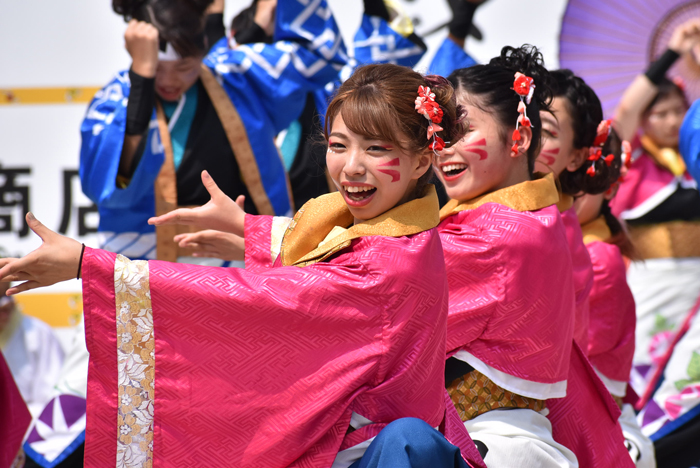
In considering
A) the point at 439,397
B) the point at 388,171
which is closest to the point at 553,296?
the point at 439,397

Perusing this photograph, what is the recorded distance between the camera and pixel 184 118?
10.6 ft

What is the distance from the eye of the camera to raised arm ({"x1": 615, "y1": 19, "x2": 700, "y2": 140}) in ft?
13.3

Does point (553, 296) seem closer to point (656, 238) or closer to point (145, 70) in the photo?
point (145, 70)

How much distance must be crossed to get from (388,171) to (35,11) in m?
3.28

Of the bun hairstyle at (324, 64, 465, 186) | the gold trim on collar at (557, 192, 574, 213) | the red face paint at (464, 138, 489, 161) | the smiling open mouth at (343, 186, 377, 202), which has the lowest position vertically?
the gold trim on collar at (557, 192, 574, 213)

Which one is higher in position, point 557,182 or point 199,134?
point 557,182

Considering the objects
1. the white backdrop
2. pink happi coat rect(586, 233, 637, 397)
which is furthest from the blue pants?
the white backdrop

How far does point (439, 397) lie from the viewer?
6.05ft

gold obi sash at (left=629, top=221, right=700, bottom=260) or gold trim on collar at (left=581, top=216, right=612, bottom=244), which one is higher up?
gold trim on collar at (left=581, top=216, right=612, bottom=244)

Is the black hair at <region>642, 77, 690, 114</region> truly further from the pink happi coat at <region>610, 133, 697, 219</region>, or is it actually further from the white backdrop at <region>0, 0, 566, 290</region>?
the white backdrop at <region>0, 0, 566, 290</region>

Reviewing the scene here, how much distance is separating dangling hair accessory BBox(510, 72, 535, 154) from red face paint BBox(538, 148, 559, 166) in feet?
1.33

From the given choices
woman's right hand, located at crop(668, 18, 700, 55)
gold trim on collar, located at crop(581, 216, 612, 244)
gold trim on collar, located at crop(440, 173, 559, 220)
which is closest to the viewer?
gold trim on collar, located at crop(440, 173, 559, 220)

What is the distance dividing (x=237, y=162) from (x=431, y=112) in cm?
156

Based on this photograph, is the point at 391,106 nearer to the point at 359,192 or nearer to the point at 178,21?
the point at 359,192
